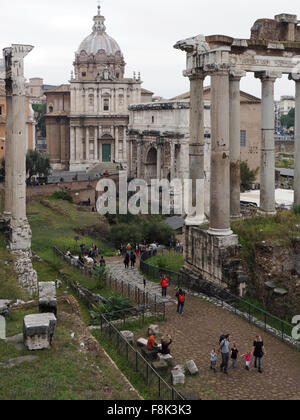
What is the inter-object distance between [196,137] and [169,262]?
5477mm

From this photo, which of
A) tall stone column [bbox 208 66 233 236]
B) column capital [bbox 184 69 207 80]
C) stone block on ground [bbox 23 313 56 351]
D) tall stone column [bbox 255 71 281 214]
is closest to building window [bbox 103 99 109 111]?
tall stone column [bbox 255 71 281 214]

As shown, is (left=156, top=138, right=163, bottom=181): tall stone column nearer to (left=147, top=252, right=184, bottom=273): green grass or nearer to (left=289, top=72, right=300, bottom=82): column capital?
(left=147, top=252, right=184, bottom=273): green grass

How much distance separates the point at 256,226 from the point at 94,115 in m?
44.7

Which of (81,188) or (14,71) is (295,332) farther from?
(81,188)

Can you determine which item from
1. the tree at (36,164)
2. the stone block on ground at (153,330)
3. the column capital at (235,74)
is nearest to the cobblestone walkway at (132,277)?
the stone block on ground at (153,330)

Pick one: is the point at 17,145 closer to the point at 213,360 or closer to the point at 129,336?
the point at 129,336

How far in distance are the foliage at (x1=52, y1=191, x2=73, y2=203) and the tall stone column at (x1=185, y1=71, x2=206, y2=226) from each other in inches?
980

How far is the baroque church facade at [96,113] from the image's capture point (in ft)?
195

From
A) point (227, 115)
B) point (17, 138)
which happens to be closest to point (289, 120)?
point (17, 138)

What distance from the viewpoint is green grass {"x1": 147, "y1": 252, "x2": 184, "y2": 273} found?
20188mm

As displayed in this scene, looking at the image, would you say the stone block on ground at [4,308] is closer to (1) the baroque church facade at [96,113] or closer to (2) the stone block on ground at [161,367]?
(2) the stone block on ground at [161,367]

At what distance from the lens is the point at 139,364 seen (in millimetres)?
11461
